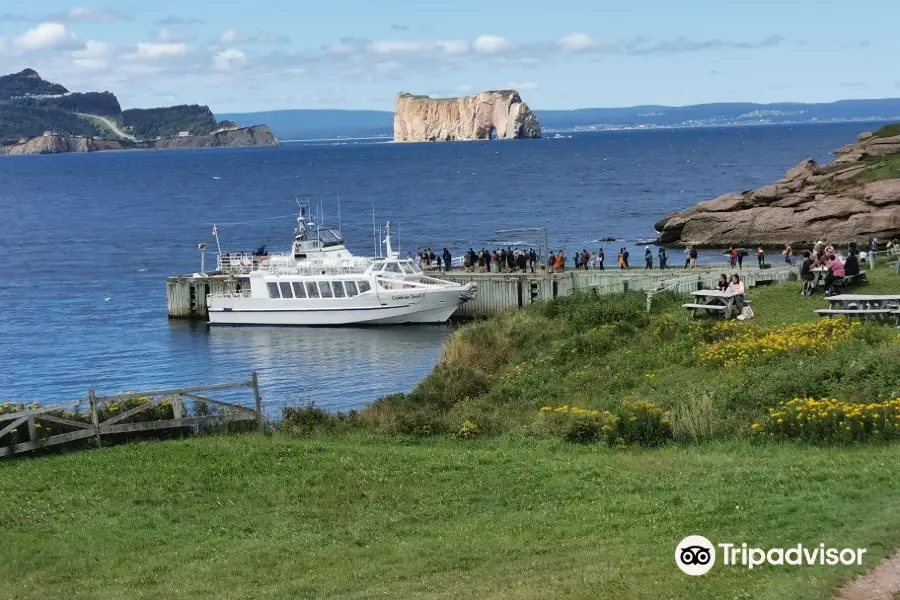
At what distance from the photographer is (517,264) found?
180 ft

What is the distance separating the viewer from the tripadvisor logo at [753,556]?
12562 millimetres

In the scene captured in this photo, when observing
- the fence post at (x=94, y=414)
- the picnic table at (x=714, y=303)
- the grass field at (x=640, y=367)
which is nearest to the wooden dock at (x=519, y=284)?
the grass field at (x=640, y=367)

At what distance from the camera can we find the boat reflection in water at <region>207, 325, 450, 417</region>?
3978cm

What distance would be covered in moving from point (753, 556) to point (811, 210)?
188ft

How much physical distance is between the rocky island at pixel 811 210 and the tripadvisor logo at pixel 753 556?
51.4 meters

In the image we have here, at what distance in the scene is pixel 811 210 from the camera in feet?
222

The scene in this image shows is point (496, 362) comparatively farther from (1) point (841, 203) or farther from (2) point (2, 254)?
(2) point (2, 254)

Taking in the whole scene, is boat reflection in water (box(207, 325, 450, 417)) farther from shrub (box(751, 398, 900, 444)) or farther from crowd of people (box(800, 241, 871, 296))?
shrub (box(751, 398, 900, 444))

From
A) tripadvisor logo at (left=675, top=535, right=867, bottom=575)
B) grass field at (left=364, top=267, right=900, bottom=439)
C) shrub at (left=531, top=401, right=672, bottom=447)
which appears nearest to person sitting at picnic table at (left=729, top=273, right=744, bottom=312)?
grass field at (left=364, top=267, right=900, bottom=439)

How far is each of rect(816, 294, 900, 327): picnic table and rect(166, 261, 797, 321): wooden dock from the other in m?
9.28

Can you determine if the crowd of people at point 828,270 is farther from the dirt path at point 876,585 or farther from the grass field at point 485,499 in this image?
the dirt path at point 876,585

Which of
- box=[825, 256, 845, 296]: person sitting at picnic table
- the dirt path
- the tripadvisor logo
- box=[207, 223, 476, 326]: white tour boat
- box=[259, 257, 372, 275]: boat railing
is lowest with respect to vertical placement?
box=[207, 223, 476, 326]: white tour boat

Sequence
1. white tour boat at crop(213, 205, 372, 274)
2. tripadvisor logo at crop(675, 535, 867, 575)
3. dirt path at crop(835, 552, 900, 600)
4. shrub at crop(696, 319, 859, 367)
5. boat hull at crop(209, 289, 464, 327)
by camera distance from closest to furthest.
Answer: dirt path at crop(835, 552, 900, 600), tripadvisor logo at crop(675, 535, 867, 575), shrub at crop(696, 319, 859, 367), boat hull at crop(209, 289, 464, 327), white tour boat at crop(213, 205, 372, 274)

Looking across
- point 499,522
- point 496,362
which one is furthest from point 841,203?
point 499,522
